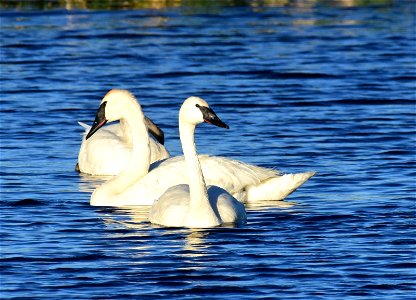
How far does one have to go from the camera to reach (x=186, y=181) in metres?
14.8

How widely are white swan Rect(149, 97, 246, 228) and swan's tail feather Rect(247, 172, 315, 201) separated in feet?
3.92

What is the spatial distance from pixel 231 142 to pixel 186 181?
4036 mm

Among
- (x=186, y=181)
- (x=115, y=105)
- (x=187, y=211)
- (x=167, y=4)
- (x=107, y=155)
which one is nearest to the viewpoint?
(x=187, y=211)

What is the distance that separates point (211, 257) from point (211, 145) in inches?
262

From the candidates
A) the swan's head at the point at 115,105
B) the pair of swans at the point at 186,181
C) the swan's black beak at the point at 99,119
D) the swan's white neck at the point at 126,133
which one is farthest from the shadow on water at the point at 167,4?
the pair of swans at the point at 186,181

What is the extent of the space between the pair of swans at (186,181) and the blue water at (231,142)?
0.62 ft

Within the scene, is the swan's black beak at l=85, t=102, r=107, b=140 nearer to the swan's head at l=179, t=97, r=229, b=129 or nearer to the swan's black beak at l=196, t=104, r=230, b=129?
the swan's head at l=179, t=97, r=229, b=129

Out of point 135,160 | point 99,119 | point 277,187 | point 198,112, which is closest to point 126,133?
point 99,119

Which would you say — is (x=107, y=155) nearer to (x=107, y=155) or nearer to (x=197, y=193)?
(x=107, y=155)

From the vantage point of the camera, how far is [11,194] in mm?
15398

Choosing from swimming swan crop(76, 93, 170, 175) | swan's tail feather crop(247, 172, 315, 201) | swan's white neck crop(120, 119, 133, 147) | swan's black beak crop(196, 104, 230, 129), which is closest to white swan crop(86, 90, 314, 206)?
swan's tail feather crop(247, 172, 315, 201)

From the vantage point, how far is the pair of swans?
1331 cm

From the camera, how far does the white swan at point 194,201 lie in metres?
13.1

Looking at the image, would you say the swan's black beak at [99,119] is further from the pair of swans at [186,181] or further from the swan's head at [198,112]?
the swan's head at [198,112]
